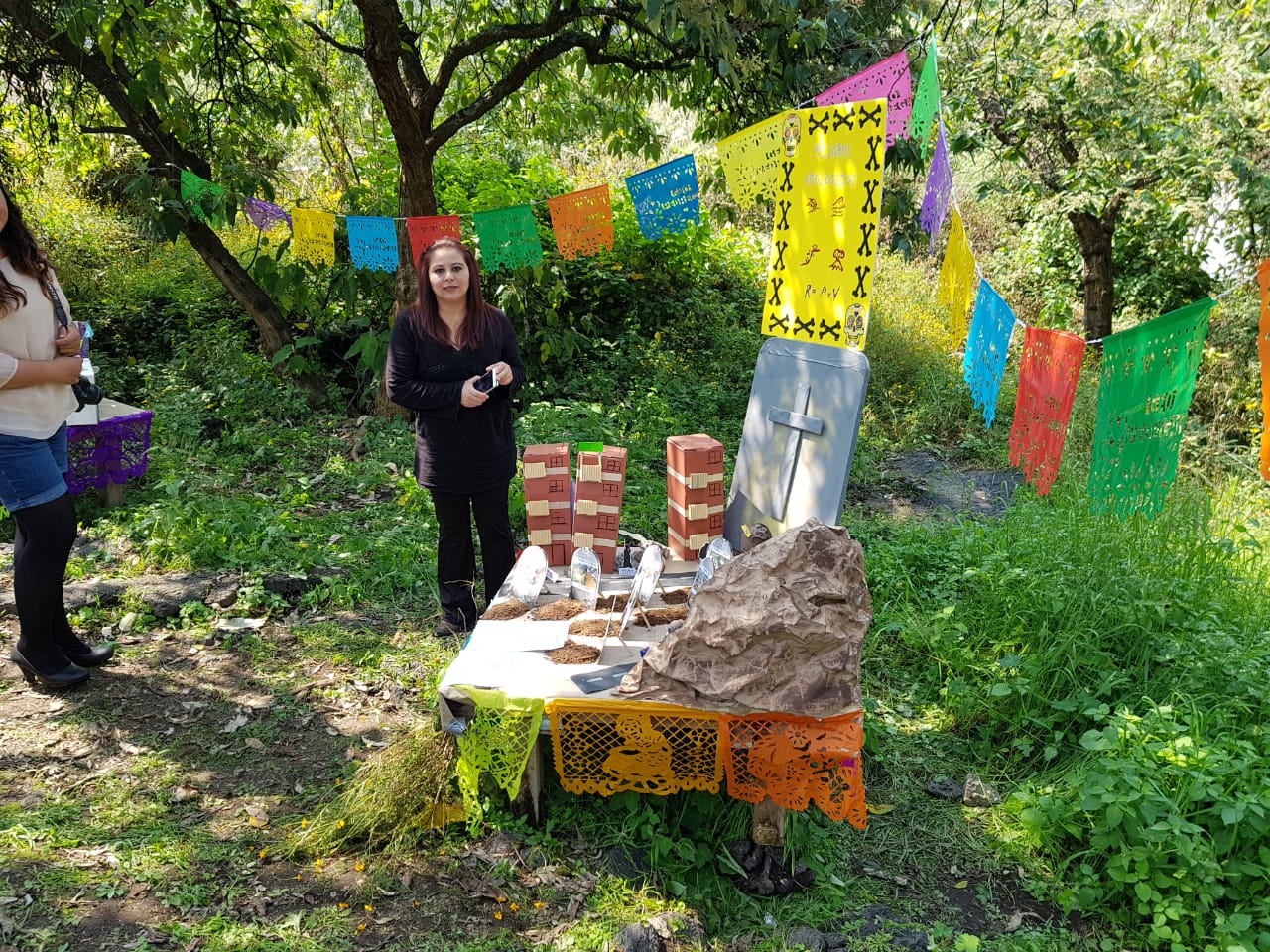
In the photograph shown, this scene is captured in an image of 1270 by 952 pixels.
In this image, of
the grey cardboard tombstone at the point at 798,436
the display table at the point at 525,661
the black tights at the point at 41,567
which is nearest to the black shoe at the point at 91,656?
the black tights at the point at 41,567

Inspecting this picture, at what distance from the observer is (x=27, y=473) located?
2904mm

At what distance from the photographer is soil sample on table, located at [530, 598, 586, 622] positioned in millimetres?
3086

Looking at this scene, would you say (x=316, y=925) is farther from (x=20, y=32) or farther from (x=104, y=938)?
(x=20, y=32)

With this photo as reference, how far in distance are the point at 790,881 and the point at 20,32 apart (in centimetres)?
730

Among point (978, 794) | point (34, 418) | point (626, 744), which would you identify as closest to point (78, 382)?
point (34, 418)

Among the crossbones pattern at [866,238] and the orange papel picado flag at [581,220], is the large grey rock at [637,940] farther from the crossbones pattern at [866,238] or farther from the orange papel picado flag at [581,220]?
the orange papel picado flag at [581,220]

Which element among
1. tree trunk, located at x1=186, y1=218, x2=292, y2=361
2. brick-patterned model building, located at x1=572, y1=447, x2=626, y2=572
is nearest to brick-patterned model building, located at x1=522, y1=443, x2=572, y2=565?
brick-patterned model building, located at x1=572, y1=447, x2=626, y2=572

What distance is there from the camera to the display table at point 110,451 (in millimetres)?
4887

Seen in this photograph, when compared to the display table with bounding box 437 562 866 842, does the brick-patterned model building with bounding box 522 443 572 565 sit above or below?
above

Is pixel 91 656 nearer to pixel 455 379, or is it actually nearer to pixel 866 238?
pixel 455 379

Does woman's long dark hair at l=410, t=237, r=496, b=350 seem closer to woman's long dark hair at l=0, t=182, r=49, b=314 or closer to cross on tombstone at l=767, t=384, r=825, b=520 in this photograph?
woman's long dark hair at l=0, t=182, r=49, b=314

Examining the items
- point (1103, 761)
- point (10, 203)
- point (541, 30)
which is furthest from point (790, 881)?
point (541, 30)

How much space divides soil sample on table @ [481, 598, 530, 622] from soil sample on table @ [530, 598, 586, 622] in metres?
0.05

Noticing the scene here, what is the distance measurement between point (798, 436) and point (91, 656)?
3.04 m
